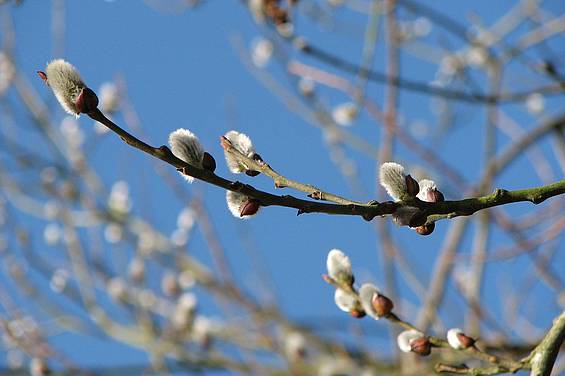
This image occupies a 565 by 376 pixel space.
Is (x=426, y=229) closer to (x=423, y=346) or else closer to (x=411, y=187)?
(x=411, y=187)

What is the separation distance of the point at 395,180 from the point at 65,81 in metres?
0.52

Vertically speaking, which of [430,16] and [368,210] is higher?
[430,16]

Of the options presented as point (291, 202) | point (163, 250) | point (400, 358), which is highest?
point (163, 250)

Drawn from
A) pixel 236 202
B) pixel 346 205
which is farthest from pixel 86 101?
pixel 346 205

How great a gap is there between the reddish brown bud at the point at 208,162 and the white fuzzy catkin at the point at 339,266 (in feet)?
1.36

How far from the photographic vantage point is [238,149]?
120 cm

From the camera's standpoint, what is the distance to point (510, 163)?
3447 millimetres

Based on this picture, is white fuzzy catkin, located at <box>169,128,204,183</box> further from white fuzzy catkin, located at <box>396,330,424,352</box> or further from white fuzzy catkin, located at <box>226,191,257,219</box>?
white fuzzy catkin, located at <box>396,330,424,352</box>

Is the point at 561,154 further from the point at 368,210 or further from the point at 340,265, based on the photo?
the point at 368,210

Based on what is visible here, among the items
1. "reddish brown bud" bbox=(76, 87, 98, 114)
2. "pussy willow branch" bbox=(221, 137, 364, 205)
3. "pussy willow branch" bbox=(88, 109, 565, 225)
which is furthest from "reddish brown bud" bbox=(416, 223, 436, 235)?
"reddish brown bud" bbox=(76, 87, 98, 114)

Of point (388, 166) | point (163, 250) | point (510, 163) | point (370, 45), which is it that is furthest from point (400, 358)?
point (388, 166)

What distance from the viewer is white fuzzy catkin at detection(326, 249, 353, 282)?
4.83ft

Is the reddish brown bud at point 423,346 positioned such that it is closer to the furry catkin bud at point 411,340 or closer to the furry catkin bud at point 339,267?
the furry catkin bud at point 411,340

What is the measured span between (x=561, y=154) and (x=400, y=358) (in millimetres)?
1106
